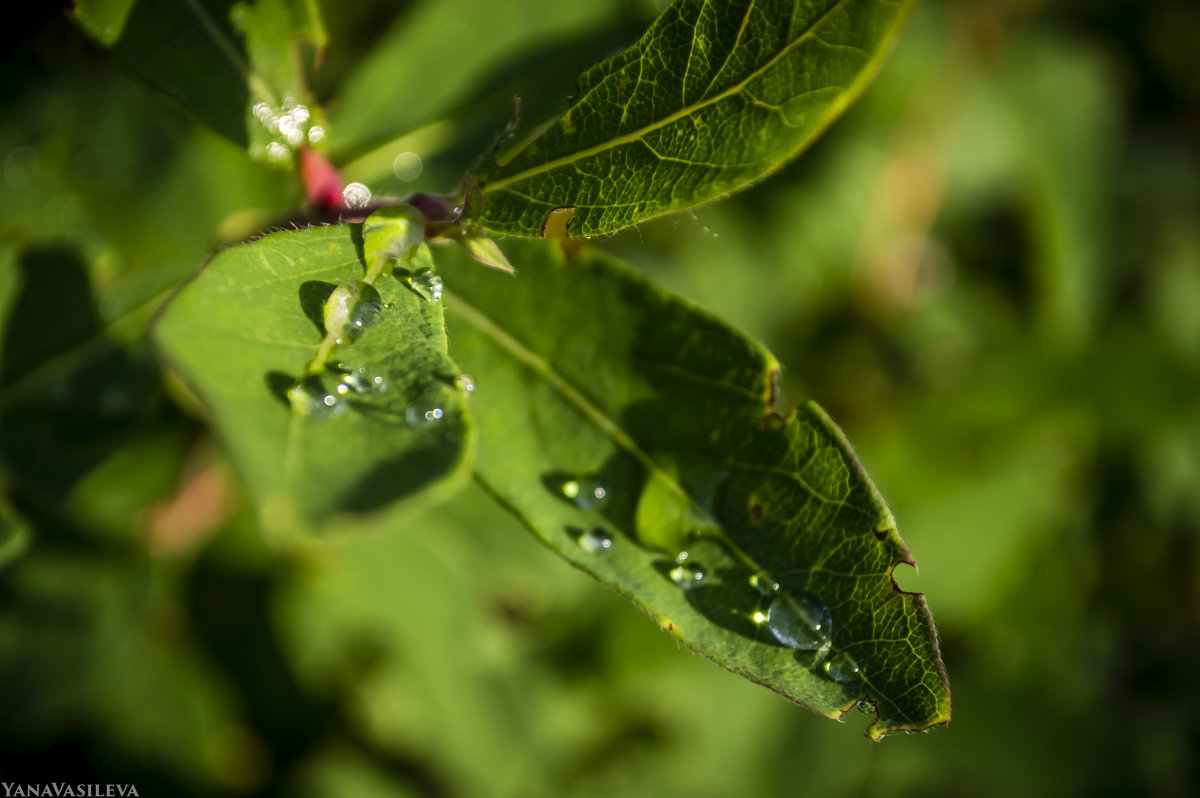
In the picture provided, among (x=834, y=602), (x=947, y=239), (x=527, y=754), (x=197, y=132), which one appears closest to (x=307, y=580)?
(x=527, y=754)

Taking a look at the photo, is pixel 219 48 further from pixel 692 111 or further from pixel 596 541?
pixel 596 541

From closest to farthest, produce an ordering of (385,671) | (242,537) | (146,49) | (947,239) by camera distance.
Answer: (146,49) < (242,537) < (385,671) < (947,239)

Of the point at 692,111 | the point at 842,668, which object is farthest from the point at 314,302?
the point at 842,668

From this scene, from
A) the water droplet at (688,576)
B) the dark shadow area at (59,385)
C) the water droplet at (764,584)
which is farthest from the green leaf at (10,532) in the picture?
the water droplet at (764,584)

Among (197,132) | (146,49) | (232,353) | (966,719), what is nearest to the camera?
(232,353)

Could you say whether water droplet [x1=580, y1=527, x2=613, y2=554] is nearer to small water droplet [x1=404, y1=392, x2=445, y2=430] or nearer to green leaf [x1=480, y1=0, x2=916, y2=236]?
small water droplet [x1=404, y1=392, x2=445, y2=430]

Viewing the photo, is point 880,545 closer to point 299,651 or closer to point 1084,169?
point 299,651

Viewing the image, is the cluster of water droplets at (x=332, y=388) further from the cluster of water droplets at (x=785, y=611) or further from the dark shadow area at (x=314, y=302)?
the cluster of water droplets at (x=785, y=611)
